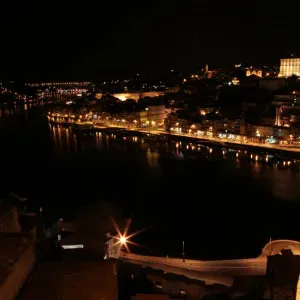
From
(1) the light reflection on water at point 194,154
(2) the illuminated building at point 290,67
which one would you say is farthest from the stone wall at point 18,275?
(2) the illuminated building at point 290,67

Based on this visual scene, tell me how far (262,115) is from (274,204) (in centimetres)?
482

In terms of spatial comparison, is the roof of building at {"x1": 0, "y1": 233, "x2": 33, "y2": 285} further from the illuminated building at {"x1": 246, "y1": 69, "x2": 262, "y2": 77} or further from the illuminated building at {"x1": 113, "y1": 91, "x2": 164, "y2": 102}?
the illuminated building at {"x1": 113, "y1": 91, "x2": 164, "y2": 102}

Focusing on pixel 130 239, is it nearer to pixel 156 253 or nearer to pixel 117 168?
pixel 156 253

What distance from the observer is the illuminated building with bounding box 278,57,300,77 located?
13547 millimetres

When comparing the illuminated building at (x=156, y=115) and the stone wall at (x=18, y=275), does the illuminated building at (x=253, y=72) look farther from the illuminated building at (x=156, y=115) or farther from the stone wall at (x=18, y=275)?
the stone wall at (x=18, y=275)

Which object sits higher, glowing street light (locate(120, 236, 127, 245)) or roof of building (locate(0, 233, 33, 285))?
roof of building (locate(0, 233, 33, 285))

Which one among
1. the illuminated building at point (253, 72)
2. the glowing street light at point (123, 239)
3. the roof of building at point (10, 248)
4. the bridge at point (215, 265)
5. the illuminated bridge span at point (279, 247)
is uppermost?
the illuminated building at point (253, 72)

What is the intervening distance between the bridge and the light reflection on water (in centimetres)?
223

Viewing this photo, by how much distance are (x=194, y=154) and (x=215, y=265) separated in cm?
493

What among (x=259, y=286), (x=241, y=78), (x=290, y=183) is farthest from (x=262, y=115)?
(x=259, y=286)

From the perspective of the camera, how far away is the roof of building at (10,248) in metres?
1.67

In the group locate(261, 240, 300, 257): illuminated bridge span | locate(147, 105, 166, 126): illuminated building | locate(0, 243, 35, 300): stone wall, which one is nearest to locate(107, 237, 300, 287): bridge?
locate(261, 240, 300, 257): illuminated bridge span

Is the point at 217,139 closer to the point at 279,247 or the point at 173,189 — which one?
the point at 173,189

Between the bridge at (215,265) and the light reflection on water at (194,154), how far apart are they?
2228 mm
